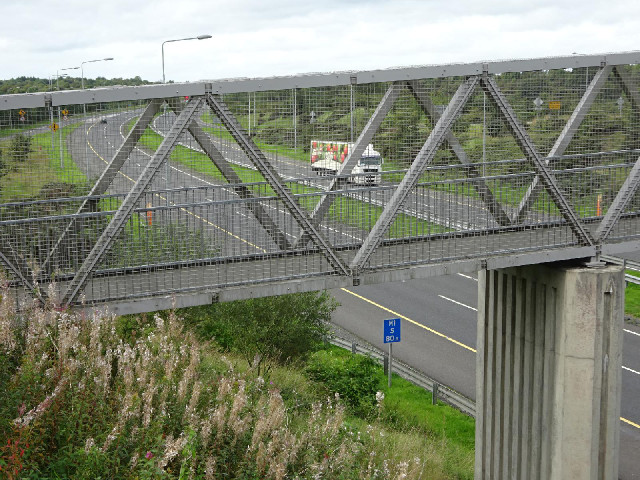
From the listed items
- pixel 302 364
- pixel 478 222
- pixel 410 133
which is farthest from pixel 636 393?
pixel 410 133

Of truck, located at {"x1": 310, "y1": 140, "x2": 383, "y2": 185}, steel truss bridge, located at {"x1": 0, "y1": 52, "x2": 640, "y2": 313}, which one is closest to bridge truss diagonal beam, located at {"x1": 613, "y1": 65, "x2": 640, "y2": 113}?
steel truss bridge, located at {"x1": 0, "y1": 52, "x2": 640, "y2": 313}

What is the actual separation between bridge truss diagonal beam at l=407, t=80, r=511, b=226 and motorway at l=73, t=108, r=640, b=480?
5.96 ft

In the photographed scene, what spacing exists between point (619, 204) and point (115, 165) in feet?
23.7

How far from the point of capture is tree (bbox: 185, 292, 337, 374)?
17328mm

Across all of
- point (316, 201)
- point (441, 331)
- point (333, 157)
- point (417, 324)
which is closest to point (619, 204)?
point (333, 157)

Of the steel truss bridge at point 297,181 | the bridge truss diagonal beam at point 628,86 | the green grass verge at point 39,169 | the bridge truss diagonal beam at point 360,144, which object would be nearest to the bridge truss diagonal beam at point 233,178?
the steel truss bridge at point 297,181

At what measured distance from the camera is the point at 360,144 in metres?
11.0

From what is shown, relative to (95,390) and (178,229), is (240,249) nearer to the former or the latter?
(178,229)

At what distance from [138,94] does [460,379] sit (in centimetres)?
1460

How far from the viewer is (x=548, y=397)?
12.4 m

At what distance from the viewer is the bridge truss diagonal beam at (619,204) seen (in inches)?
487

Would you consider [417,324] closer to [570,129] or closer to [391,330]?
[391,330]

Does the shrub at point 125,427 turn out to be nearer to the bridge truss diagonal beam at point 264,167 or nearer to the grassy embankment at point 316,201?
the bridge truss diagonal beam at point 264,167

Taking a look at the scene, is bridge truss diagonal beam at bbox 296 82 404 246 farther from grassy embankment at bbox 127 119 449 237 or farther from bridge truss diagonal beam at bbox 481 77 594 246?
bridge truss diagonal beam at bbox 481 77 594 246
